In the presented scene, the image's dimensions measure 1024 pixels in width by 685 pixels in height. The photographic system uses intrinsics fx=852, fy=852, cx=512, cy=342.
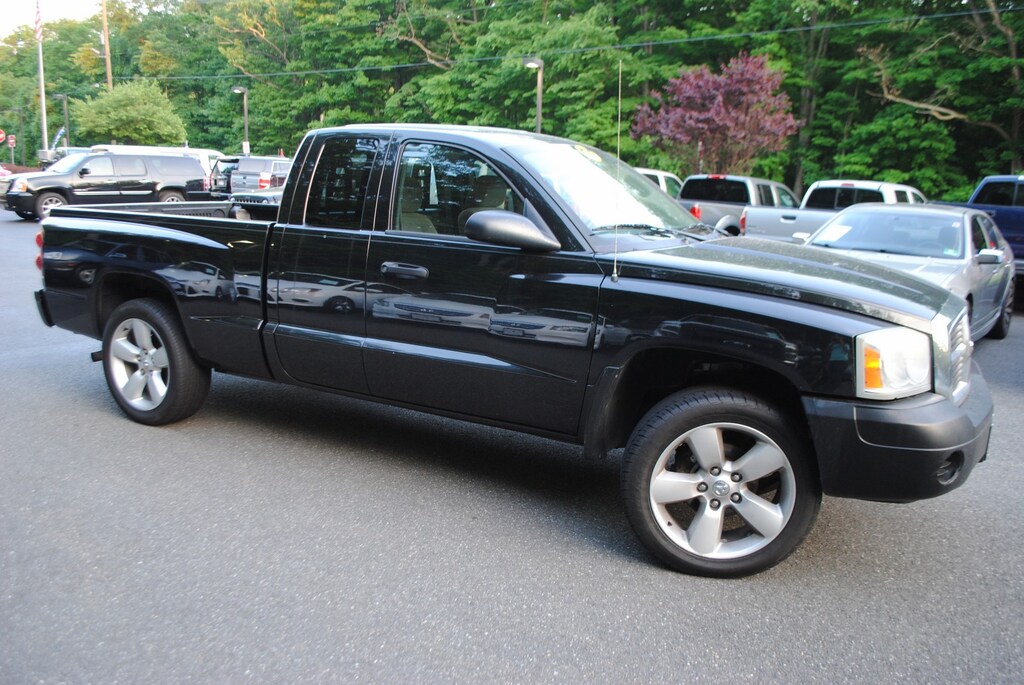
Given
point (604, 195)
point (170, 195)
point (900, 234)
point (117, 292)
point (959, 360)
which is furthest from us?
point (170, 195)

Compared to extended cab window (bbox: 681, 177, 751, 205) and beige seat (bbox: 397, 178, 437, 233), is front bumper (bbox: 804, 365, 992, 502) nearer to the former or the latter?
beige seat (bbox: 397, 178, 437, 233)

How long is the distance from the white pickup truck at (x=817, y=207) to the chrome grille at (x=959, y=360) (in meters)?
5.92

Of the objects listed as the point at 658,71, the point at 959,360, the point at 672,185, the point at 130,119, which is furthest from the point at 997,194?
the point at 130,119

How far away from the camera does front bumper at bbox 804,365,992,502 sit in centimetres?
315

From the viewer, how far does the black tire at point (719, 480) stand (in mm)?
3379

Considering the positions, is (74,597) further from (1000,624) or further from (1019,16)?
(1019,16)

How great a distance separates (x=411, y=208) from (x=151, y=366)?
6.99 feet

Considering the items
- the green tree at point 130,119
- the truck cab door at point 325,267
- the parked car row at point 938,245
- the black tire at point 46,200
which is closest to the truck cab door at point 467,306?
the truck cab door at point 325,267

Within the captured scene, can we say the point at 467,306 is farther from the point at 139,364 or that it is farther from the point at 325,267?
the point at 139,364

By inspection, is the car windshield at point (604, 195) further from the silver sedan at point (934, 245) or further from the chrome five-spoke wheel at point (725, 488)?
the silver sedan at point (934, 245)

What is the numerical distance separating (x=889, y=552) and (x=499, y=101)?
33560mm

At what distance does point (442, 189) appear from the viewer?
4359 millimetres

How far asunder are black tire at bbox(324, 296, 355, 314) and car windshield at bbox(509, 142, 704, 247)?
116 centimetres

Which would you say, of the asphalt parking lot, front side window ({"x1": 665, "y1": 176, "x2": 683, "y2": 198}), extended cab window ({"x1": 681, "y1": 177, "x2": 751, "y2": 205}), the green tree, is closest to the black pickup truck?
the asphalt parking lot
